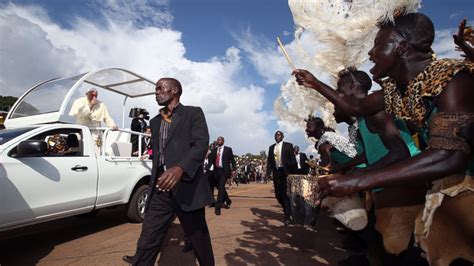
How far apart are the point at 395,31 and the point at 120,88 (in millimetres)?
8378

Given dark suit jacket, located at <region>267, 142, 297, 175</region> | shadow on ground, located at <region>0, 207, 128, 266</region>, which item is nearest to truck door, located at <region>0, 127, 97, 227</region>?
shadow on ground, located at <region>0, 207, 128, 266</region>

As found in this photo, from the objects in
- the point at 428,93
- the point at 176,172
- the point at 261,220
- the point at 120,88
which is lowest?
the point at 261,220

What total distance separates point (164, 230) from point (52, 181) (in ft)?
8.32

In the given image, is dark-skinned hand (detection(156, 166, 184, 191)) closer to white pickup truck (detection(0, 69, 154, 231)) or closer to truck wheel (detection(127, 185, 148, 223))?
white pickup truck (detection(0, 69, 154, 231))

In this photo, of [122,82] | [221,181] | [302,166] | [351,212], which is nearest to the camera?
[351,212]

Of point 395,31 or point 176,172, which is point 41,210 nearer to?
point 176,172

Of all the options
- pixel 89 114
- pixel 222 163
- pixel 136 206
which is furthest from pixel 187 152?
pixel 222 163

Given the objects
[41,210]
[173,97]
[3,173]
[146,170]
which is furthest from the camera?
[146,170]

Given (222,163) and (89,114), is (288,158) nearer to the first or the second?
(222,163)

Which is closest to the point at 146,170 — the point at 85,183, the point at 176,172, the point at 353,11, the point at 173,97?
the point at 85,183

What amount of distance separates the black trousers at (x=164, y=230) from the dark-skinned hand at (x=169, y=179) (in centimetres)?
38

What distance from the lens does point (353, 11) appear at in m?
2.69

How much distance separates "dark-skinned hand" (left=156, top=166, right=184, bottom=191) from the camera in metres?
2.64

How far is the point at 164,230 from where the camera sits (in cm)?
306
